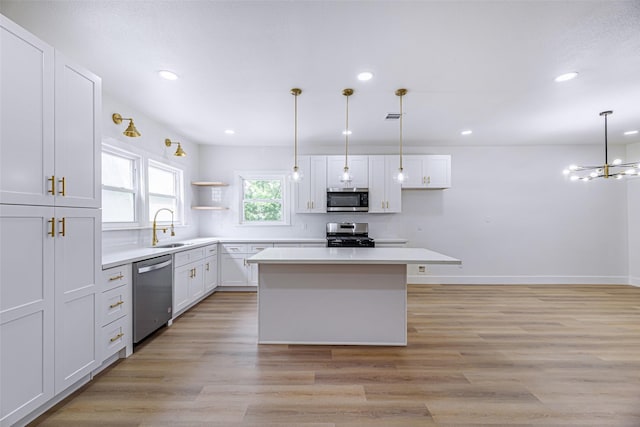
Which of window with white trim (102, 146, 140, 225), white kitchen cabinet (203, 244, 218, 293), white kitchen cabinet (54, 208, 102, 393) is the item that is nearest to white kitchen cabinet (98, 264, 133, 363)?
white kitchen cabinet (54, 208, 102, 393)

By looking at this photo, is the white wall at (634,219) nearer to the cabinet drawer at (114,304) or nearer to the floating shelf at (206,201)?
the floating shelf at (206,201)

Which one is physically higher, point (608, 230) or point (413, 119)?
point (413, 119)

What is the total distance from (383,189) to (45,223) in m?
4.30

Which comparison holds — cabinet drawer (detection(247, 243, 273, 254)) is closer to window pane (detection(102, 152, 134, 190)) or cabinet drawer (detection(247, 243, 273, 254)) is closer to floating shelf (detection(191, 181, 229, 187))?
floating shelf (detection(191, 181, 229, 187))

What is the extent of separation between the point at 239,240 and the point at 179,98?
7.65ft

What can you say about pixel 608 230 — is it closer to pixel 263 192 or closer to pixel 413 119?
pixel 413 119

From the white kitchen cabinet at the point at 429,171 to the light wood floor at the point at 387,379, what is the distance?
2.36 metres

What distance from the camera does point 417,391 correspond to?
2105 millimetres

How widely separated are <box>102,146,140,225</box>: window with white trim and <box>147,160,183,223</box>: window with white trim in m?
0.23

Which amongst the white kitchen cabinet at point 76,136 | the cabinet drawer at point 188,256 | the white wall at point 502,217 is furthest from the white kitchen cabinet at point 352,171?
the white kitchen cabinet at point 76,136

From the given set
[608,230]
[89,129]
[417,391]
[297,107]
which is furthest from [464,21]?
[608,230]

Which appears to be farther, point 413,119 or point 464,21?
point 413,119

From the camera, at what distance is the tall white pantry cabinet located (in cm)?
159

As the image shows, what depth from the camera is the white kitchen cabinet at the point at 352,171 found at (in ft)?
16.6
